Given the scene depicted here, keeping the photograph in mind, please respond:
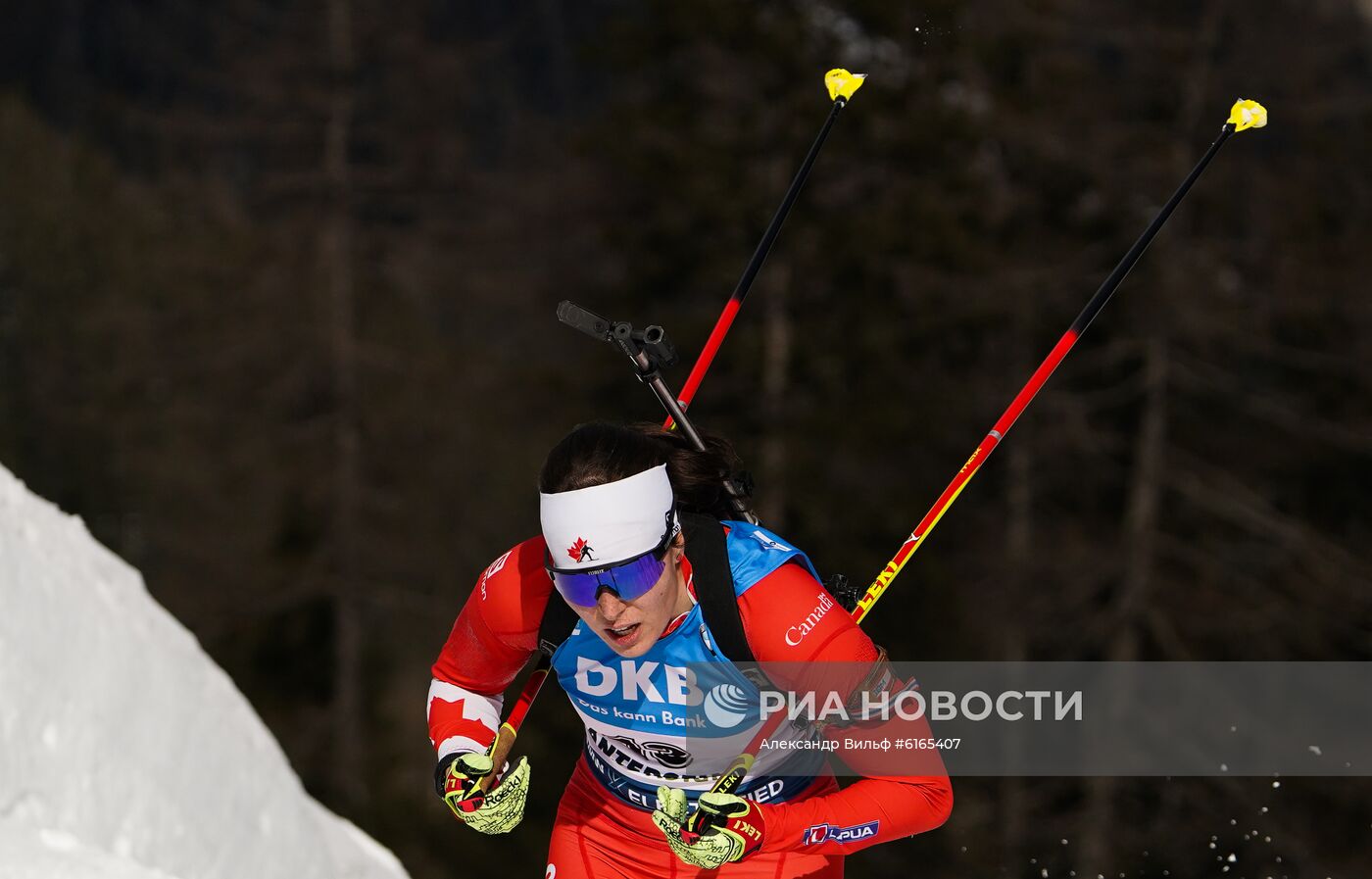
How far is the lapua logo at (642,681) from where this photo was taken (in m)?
3.56

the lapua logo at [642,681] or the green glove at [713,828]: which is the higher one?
the lapua logo at [642,681]

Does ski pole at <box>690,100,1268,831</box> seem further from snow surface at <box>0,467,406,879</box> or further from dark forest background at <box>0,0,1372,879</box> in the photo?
dark forest background at <box>0,0,1372,879</box>

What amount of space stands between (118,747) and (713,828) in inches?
79.6

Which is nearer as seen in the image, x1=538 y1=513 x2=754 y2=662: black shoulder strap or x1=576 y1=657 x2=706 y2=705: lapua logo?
x1=538 y1=513 x2=754 y2=662: black shoulder strap

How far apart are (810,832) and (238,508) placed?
80.4 ft

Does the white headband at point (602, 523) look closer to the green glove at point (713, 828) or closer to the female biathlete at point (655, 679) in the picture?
the female biathlete at point (655, 679)

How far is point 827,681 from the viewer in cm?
337

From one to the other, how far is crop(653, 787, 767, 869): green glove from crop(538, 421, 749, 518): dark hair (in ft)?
2.30

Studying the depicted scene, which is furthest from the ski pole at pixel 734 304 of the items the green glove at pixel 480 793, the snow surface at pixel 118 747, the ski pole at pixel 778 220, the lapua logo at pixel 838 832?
the snow surface at pixel 118 747

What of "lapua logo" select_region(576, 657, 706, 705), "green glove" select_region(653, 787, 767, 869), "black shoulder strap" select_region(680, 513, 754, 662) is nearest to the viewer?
"green glove" select_region(653, 787, 767, 869)

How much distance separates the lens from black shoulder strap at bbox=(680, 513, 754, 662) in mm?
3417

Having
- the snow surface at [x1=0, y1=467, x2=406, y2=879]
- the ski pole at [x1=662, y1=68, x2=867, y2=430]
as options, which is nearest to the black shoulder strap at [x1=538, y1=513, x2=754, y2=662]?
the ski pole at [x1=662, y1=68, x2=867, y2=430]

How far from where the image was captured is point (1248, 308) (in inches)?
760

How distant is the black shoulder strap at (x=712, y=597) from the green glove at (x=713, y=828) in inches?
13.2
